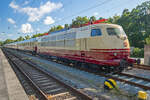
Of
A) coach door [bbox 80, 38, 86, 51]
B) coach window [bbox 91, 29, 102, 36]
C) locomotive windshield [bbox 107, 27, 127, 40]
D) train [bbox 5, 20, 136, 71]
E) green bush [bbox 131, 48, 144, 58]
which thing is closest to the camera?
train [bbox 5, 20, 136, 71]

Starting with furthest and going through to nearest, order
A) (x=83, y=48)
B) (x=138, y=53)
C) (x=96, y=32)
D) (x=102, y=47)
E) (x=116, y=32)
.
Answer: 1. (x=138, y=53)
2. (x=83, y=48)
3. (x=96, y=32)
4. (x=116, y=32)
5. (x=102, y=47)

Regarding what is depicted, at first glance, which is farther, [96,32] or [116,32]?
[96,32]

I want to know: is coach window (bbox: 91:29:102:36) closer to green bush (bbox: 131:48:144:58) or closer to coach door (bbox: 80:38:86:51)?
coach door (bbox: 80:38:86:51)

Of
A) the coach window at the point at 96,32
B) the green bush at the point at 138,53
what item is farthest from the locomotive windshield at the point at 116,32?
the green bush at the point at 138,53

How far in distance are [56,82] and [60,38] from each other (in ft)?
24.7

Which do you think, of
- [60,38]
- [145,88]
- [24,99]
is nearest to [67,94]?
[24,99]

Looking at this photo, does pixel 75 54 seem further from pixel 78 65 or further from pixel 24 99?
pixel 24 99

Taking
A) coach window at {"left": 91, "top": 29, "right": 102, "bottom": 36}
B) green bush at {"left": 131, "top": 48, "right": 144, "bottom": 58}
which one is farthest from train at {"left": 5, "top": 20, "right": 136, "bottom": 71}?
green bush at {"left": 131, "top": 48, "right": 144, "bottom": 58}

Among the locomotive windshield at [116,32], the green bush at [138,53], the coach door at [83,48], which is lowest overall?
the green bush at [138,53]

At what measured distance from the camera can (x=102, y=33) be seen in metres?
8.66

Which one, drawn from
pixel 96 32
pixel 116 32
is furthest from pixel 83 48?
pixel 116 32

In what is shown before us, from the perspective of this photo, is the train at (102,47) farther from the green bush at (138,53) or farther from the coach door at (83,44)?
the green bush at (138,53)

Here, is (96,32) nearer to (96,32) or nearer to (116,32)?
(96,32)

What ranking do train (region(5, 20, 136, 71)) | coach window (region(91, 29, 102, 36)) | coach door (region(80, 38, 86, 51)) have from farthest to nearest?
1. coach door (region(80, 38, 86, 51))
2. coach window (region(91, 29, 102, 36))
3. train (region(5, 20, 136, 71))
